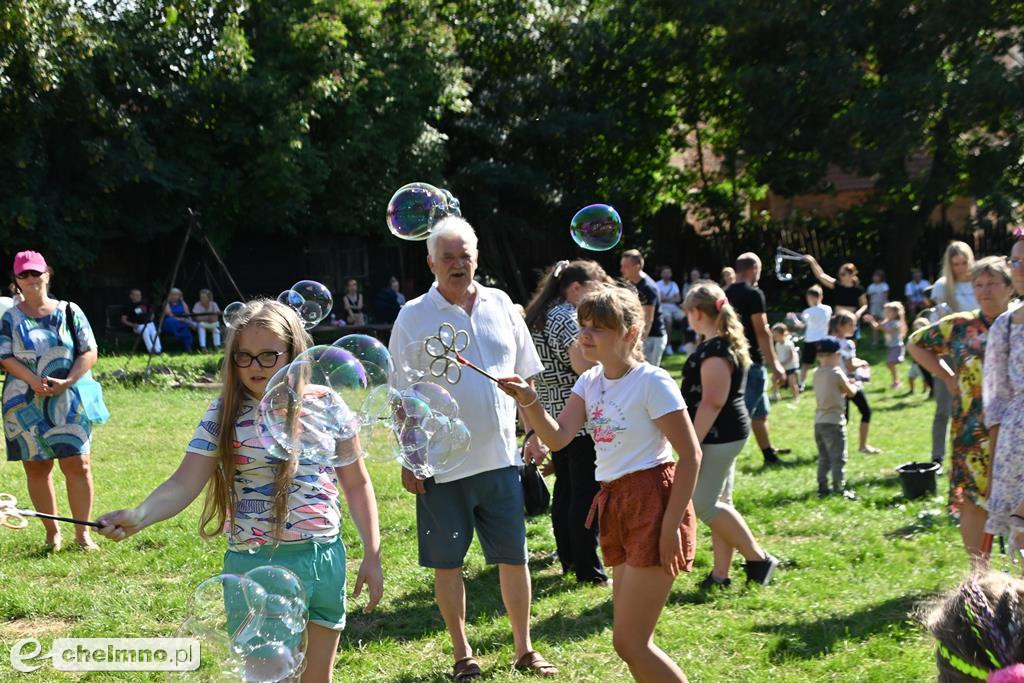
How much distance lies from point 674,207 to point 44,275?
2276cm

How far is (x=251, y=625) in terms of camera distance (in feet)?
10.4

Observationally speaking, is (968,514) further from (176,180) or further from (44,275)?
(176,180)

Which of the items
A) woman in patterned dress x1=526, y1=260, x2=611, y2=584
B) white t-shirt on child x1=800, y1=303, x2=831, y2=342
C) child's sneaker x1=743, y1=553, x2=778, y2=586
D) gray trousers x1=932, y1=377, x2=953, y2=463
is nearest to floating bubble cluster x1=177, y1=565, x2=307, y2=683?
woman in patterned dress x1=526, y1=260, x2=611, y2=584

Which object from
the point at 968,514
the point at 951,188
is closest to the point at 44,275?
the point at 968,514

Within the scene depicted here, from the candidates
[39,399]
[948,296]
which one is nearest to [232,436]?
[39,399]

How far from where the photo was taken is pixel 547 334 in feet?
19.5

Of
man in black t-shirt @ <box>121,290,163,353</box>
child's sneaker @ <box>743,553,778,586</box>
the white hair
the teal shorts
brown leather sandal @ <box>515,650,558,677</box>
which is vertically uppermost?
man in black t-shirt @ <box>121,290,163,353</box>

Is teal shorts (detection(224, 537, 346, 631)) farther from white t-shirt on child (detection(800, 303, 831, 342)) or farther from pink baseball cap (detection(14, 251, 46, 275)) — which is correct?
white t-shirt on child (detection(800, 303, 831, 342))

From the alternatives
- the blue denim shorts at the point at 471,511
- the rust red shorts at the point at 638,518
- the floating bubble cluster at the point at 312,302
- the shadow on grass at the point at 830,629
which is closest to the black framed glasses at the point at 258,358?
the rust red shorts at the point at 638,518

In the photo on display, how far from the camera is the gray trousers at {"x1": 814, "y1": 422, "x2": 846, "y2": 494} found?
8.23 metres

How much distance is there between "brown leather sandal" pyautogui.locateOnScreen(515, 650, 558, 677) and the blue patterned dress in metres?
3.37

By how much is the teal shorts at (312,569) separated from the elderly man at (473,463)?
3.85 ft

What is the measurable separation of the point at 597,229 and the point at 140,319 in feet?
48.6

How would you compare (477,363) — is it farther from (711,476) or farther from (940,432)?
(940,432)
